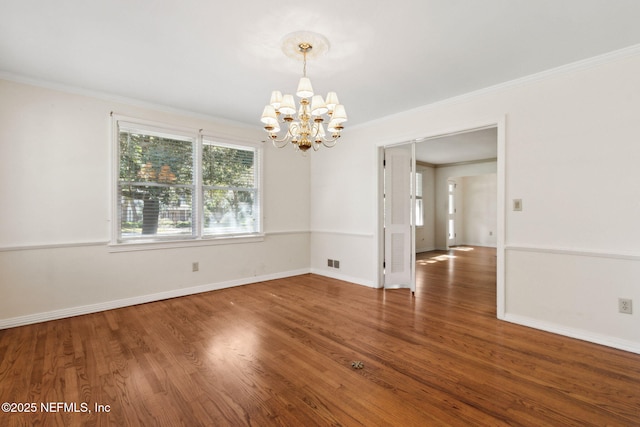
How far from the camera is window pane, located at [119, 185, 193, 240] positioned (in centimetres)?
377

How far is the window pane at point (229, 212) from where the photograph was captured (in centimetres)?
449

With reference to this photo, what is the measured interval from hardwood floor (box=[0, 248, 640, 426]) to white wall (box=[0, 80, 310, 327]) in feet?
1.06

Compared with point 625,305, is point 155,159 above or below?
above

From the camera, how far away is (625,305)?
2555mm

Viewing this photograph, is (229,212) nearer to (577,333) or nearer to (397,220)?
(397,220)

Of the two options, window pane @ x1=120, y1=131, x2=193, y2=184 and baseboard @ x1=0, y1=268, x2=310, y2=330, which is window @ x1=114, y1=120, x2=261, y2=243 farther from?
baseboard @ x1=0, y1=268, x2=310, y2=330

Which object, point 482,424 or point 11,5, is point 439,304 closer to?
point 482,424

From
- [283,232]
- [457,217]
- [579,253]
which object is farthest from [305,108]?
[457,217]

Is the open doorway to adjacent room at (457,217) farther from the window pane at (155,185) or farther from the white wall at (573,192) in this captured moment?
the window pane at (155,185)

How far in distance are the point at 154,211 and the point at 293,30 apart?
3.02m

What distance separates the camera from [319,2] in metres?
1.98

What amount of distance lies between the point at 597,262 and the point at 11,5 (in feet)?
17.0

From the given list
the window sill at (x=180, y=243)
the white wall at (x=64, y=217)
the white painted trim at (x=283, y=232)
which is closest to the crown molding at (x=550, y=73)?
the white painted trim at (x=283, y=232)

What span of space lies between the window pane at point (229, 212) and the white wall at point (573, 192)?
341 cm
